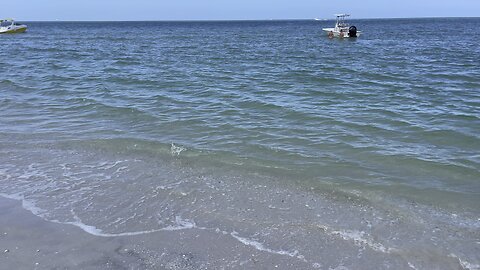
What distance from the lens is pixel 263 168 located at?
845 centimetres

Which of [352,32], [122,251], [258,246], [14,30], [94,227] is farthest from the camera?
[14,30]

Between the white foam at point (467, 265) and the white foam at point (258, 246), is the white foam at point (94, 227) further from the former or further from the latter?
the white foam at point (467, 265)

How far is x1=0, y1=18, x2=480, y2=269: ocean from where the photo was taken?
565cm

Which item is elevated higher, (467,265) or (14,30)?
(14,30)

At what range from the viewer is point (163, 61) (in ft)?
94.5

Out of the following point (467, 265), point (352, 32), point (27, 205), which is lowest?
point (467, 265)

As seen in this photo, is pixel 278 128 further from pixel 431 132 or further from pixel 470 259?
pixel 470 259

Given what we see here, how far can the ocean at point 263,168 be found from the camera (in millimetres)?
5652

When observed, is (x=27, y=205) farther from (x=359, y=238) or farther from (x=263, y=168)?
(x=359, y=238)

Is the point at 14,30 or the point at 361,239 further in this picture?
the point at 14,30

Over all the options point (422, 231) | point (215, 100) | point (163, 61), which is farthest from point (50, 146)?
point (163, 61)

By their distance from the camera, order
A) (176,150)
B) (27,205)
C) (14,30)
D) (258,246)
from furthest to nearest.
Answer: (14,30) → (176,150) → (27,205) → (258,246)

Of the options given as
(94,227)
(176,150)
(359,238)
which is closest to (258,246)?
(359,238)

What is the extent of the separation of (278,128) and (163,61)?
1894 cm
